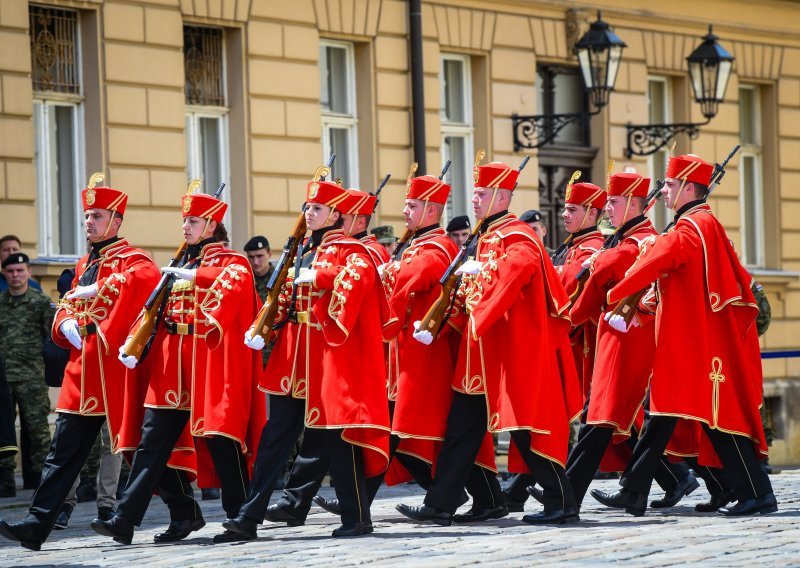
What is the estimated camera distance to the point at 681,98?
22953 mm

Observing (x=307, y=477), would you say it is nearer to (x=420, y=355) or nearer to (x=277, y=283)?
(x=420, y=355)

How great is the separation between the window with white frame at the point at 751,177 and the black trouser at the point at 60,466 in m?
14.2

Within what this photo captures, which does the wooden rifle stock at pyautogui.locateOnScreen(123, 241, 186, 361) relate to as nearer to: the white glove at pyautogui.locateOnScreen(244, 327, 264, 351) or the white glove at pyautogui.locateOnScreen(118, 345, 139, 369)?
the white glove at pyautogui.locateOnScreen(118, 345, 139, 369)

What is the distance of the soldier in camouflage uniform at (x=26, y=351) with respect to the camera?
571 inches

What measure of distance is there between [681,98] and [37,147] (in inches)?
340

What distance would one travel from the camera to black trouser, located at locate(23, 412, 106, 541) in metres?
10.9

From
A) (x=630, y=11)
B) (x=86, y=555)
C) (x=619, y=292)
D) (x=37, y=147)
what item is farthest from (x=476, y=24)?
(x=86, y=555)

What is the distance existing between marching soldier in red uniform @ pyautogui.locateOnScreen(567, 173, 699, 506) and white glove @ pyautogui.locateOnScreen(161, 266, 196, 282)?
2.38 meters

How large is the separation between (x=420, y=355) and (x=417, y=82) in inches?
325

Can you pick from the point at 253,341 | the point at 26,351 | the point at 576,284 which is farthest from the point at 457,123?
the point at 253,341

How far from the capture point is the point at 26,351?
48.3 ft

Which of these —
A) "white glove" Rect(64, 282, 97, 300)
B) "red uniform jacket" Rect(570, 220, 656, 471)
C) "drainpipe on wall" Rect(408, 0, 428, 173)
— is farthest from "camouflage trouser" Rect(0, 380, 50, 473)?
"drainpipe on wall" Rect(408, 0, 428, 173)

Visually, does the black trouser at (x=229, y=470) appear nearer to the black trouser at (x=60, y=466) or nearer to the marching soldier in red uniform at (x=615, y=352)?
the black trouser at (x=60, y=466)

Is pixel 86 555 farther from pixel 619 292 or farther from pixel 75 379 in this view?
pixel 619 292
